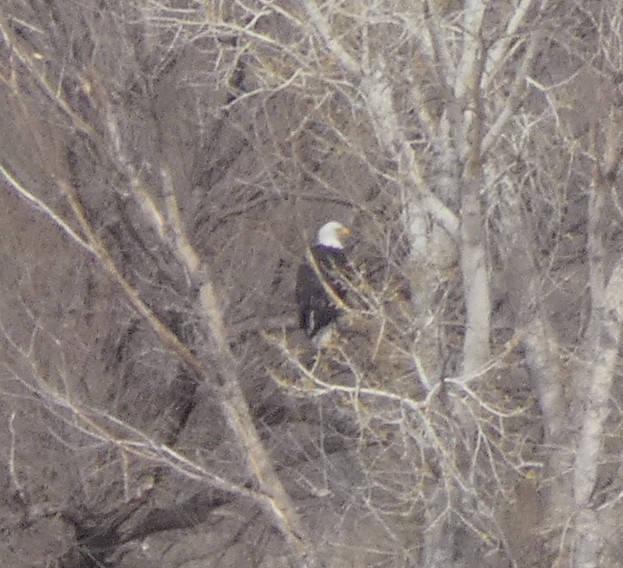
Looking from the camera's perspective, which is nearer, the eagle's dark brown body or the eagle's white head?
the eagle's dark brown body

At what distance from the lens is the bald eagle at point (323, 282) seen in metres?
11.7

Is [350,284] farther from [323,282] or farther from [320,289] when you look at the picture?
[320,289]

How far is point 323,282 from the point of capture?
35.9 ft

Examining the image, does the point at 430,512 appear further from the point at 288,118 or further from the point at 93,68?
the point at 288,118

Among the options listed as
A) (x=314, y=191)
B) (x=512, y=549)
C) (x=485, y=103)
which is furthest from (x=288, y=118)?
(x=512, y=549)

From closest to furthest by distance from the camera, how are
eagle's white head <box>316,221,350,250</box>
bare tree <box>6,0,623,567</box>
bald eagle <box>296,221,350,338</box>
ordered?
bare tree <box>6,0,623,567</box> → bald eagle <box>296,221,350,338</box> → eagle's white head <box>316,221,350,250</box>

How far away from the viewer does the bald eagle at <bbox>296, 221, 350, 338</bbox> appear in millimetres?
11672

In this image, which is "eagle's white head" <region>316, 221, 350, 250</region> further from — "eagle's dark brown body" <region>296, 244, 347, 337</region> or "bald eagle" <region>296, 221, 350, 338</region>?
"eagle's dark brown body" <region>296, 244, 347, 337</region>

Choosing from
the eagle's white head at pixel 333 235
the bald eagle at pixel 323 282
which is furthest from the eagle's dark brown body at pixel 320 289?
the eagle's white head at pixel 333 235

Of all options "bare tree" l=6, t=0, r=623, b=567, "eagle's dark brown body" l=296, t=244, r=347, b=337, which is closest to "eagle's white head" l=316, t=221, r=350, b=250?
"eagle's dark brown body" l=296, t=244, r=347, b=337

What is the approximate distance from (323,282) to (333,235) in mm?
2244

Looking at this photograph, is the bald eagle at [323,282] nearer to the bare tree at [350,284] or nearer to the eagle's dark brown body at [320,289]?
the eagle's dark brown body at [320,289]

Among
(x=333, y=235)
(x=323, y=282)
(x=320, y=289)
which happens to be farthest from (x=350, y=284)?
(x=333, y=235)

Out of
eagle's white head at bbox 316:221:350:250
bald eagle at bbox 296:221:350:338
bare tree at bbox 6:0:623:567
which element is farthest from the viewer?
eagle's white head at bbox 316:221:350:250
